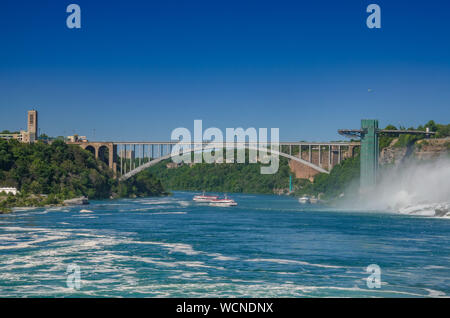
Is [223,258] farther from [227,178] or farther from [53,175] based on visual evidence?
[227,178]

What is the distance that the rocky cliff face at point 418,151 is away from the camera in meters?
51.3

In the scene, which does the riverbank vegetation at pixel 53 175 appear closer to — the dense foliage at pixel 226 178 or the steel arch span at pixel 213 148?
the steel arch span at pixel 213 148

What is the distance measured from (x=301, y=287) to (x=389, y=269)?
4074 millimetres

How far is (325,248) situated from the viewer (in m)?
23.5

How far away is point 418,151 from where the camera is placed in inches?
2101

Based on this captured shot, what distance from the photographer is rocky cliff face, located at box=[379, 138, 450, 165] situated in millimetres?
51281

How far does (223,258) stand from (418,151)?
1450 inches

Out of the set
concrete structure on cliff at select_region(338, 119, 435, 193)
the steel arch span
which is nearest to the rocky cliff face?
concrete structure on cliff at select_region(338, 119, 435, 193)

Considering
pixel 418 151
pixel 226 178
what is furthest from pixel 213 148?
pixel 226 178

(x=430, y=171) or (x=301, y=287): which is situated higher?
(x=430, y=171)

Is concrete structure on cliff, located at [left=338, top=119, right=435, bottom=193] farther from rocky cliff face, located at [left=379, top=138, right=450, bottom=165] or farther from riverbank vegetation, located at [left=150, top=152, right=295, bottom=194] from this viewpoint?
riverbank vegetation, located at [left=150, top=152, right=295, bottom=194]
